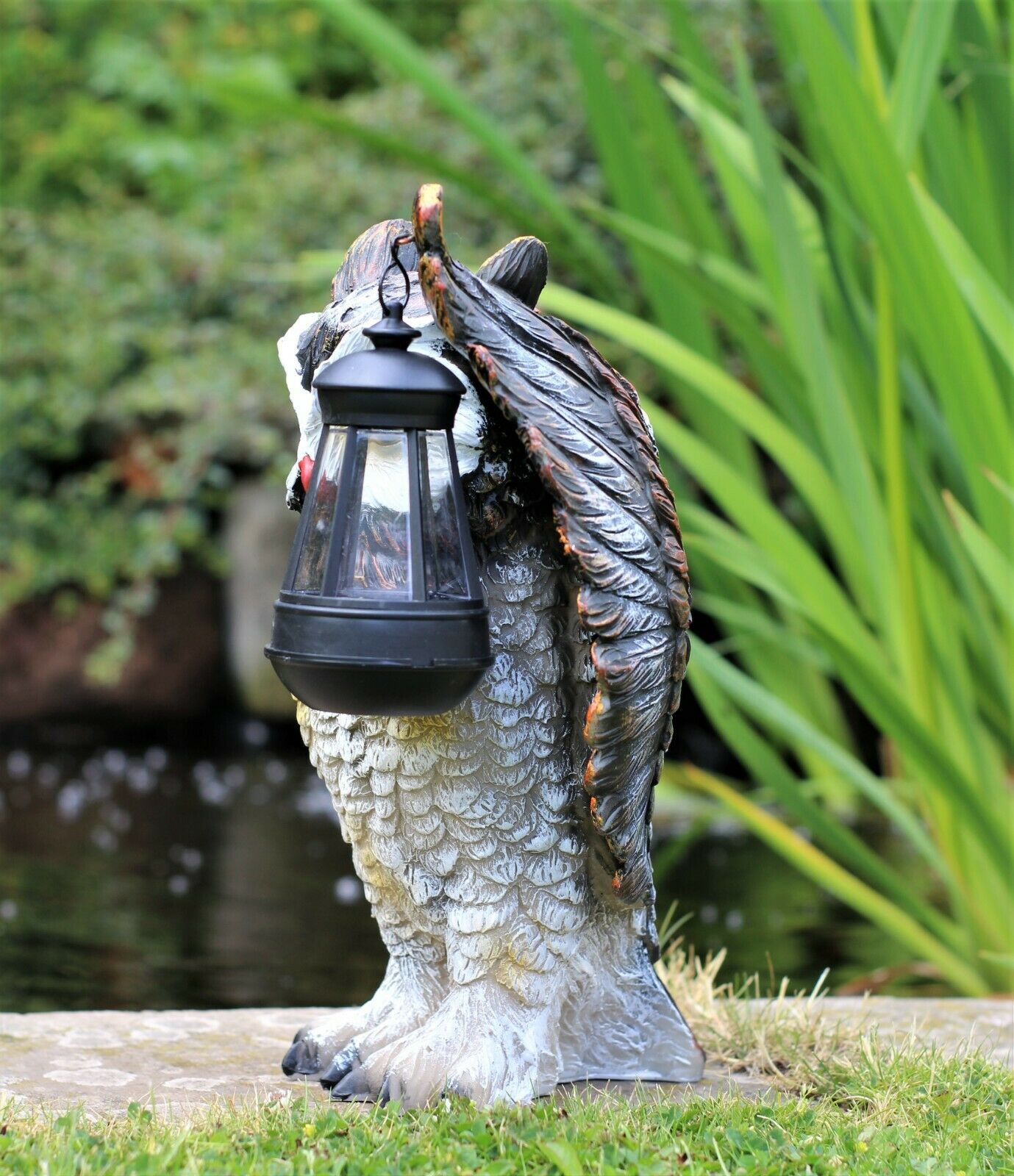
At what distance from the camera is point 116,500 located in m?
6.26

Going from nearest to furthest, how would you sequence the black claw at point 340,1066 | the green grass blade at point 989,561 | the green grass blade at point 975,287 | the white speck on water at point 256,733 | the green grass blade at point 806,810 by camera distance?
the black claw at point 340,1066
the green grass blade at point 989,561
the green grass blade at point 975,287
the green grass blade at point 806,810
the white speck on water at point 256,733

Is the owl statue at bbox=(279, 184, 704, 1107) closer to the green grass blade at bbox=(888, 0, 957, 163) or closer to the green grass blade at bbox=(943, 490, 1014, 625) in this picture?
the green grass blade at bbox=(943, 490, 1014, 625)

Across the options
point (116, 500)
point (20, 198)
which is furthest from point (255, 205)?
point (20, 198)

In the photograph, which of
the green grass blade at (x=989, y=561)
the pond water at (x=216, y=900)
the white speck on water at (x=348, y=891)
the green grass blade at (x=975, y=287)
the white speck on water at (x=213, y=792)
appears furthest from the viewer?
the white speck on water at (x=213, y=792)

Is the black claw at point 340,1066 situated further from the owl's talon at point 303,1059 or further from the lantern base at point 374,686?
the lantern base at point 374,686

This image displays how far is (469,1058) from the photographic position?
6.28 ft

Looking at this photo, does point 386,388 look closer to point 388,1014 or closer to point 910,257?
point 388,1014

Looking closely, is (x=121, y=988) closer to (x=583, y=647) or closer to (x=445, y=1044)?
(x=445, y=1044)

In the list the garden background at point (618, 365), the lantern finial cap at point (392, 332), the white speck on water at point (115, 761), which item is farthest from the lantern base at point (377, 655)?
the white speck on water at point (115, 761)

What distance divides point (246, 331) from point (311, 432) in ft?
13.0

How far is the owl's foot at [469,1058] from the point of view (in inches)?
75.0

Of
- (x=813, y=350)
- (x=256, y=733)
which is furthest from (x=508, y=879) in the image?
(x=256, y=733)

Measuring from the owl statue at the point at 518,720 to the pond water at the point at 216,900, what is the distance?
4.90ft

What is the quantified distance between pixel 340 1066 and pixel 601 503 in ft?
2.96
